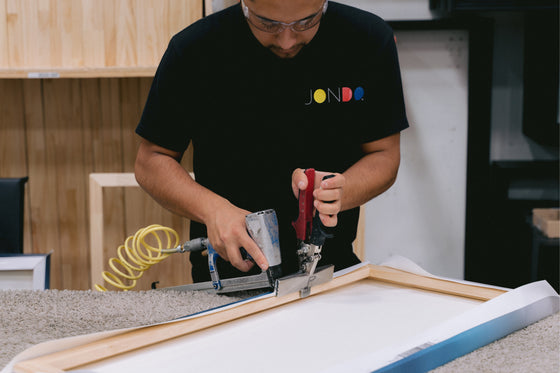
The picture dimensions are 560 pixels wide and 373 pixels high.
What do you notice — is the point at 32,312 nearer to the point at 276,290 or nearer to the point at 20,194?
the point at 276,290

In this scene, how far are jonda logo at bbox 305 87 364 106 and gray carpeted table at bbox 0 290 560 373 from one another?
496 millimetres

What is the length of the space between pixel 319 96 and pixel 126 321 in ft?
2.21

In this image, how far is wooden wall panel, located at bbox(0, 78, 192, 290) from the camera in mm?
2373

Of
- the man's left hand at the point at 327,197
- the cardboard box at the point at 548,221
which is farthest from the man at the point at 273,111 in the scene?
the cardboard box at the point at 548,221

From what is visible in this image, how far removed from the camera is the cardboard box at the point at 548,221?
2205mm

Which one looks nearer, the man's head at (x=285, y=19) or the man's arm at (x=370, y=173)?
the man's head at (x=285, y=19)

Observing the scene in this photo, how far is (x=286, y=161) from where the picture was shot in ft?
4.41

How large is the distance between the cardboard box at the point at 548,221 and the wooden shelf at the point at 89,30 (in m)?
1.57

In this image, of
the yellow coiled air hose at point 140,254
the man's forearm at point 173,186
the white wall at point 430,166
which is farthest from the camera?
the white wall at point 430,166

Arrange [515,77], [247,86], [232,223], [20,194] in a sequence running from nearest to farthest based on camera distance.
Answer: [232,223]
[247,86]
[20,194]
[515,77]

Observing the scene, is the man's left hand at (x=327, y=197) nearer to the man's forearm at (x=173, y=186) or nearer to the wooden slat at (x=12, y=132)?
the man's forearm at (x=173, y=186)

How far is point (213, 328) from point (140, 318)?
14cm

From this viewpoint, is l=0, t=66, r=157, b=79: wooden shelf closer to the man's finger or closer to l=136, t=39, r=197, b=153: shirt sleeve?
l=136, t=39, r=197, b=153: shirt sleeve

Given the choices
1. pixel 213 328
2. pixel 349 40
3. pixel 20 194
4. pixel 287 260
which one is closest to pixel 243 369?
pixel 213 328
